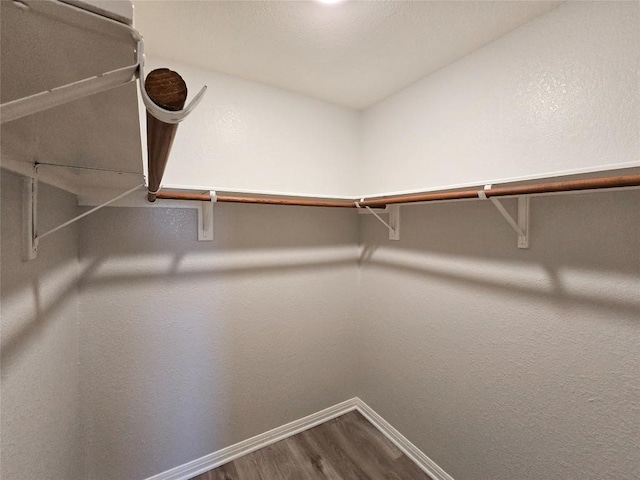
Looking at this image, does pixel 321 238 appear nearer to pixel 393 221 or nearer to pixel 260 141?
pixel 393 221

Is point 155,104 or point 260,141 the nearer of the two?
point 155,104

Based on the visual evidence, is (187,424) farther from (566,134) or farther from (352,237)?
(566,134)

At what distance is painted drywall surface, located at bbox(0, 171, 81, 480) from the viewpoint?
0.67 m

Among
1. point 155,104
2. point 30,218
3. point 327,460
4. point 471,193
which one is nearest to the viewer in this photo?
point 155,104

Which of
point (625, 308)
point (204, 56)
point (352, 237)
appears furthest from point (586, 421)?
point (204, 56)

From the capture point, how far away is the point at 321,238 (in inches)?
74.9

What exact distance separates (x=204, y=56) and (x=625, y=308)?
2038 millimetres

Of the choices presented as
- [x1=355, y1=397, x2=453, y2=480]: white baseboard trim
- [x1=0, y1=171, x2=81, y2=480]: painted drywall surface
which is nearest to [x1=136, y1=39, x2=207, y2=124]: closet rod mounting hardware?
[x1=0, y1=171, x2=81, y2=480]: painted drywall surface

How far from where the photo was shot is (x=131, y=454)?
1.38 meters

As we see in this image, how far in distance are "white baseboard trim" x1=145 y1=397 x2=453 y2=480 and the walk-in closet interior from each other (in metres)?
0.01

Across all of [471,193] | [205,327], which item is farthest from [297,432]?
[471,193]

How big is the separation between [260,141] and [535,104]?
1.36m

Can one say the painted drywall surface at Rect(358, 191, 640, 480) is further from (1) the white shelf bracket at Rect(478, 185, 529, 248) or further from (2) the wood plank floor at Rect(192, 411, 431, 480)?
(2) the wood plank floor at Rect(192, 411, 431, 480)

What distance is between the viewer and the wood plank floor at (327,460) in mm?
1522
